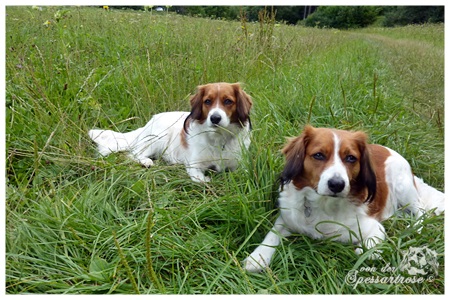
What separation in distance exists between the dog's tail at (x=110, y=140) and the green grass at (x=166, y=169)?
0.11m

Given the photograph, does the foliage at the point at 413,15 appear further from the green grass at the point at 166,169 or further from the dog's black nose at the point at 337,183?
the dog's black nose at the point at 337,183

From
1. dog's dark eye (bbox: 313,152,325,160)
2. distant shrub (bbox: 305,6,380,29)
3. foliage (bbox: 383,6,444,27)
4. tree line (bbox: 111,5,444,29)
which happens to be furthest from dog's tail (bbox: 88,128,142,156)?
foliage (bbox: 383,6,444,27)

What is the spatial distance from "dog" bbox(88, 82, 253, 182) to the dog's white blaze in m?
0.90

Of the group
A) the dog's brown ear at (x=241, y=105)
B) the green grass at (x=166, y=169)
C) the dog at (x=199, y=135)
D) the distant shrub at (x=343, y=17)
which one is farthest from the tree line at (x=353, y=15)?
the dog's brown ear at (x=241, y=105)

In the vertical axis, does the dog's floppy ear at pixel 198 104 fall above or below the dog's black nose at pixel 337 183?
above

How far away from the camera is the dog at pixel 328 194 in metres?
2.21

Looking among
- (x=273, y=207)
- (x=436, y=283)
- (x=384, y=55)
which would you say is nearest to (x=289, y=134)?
(x=273, y=207)

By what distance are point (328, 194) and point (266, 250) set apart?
53 centimetres

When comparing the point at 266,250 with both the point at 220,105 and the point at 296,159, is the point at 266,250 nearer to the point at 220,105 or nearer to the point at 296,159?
the point at 296,159

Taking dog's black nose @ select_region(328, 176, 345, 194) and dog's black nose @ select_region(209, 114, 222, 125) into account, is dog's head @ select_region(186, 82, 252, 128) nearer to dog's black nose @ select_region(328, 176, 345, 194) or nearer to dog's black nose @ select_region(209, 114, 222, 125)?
dog's black nose @ select_region(209, 114, 222, 125)

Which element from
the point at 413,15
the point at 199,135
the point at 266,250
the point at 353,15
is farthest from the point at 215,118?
the point at 353,15

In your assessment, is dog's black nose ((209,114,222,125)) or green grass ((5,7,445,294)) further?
dog's black nose ((209,114,222,125))

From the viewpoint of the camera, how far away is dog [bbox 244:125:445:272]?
87.0 inches

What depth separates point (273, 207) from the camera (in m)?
2.70
